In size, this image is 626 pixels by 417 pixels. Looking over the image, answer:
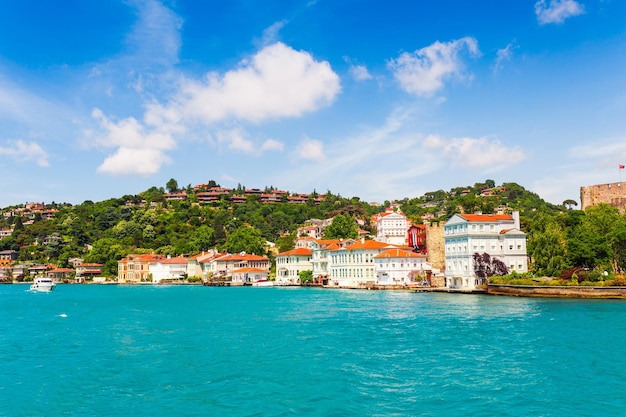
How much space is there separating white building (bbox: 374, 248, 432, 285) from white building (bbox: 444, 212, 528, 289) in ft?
31.2

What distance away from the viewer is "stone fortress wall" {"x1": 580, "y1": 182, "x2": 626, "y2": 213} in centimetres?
6228

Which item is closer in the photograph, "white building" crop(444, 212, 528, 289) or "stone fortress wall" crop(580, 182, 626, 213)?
"white building" crop(444, 212, 528, 289)

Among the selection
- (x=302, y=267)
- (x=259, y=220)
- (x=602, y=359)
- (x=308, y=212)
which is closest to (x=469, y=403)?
(x=602, y=359)

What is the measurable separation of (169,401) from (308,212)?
439 feet

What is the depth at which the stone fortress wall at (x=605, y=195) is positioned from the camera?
6228 centimetres

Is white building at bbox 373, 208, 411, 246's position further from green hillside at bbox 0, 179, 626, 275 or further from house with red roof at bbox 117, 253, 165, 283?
house with red roof at bbox 117, 253, 165, 283

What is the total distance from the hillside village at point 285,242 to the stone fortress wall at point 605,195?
808 centimetres

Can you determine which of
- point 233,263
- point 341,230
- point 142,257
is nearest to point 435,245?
point 341,230

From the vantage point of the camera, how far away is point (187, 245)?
4596 inches

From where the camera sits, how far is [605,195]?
63.2m

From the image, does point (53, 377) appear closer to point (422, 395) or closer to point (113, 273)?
point (422, 395)

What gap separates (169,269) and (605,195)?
76129 millimetres

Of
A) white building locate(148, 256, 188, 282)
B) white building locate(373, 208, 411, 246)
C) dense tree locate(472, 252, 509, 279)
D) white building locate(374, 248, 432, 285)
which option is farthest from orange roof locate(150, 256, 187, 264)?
dense tree locate(472, 252, 509, 279)

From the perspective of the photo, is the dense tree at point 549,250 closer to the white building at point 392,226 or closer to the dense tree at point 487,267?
the dense tree at point 487,267
